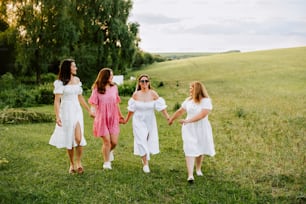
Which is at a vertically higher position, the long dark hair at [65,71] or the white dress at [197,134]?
the long dark hair at [65,71]

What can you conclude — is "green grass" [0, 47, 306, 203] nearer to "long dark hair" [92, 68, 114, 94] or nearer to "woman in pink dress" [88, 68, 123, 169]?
"woman in pink dress" [88, 68, 123, 169]

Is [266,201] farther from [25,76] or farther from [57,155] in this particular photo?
[25,76]

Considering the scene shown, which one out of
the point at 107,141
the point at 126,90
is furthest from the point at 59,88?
the point at 126,90

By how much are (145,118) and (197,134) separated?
117 cm

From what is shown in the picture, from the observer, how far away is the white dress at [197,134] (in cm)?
793

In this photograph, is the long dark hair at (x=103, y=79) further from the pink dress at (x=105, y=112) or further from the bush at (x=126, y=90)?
the bush at (x=126, y=90)

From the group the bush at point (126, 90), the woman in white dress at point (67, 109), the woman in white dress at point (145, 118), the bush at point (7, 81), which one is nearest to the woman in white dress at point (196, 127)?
the woman in white dress at point (145, 118)

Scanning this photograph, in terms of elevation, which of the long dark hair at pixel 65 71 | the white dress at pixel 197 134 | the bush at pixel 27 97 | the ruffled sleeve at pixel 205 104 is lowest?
the bush at pixel 27 97

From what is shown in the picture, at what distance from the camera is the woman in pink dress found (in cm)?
872

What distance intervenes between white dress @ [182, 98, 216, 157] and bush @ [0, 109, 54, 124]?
10.3 m

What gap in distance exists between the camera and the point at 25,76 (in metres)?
37.7

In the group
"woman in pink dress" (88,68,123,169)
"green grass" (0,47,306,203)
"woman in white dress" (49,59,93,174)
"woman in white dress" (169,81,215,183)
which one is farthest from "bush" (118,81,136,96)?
"woman in white dress" (169,81,215,183)

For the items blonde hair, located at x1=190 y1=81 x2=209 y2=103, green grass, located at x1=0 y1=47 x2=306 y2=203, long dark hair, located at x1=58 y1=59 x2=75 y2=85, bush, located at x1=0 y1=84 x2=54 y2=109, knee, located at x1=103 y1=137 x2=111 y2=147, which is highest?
long dark hair, located at x1=58 y1=59 x2=75 y2=85

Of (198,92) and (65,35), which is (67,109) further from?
(65,35)
